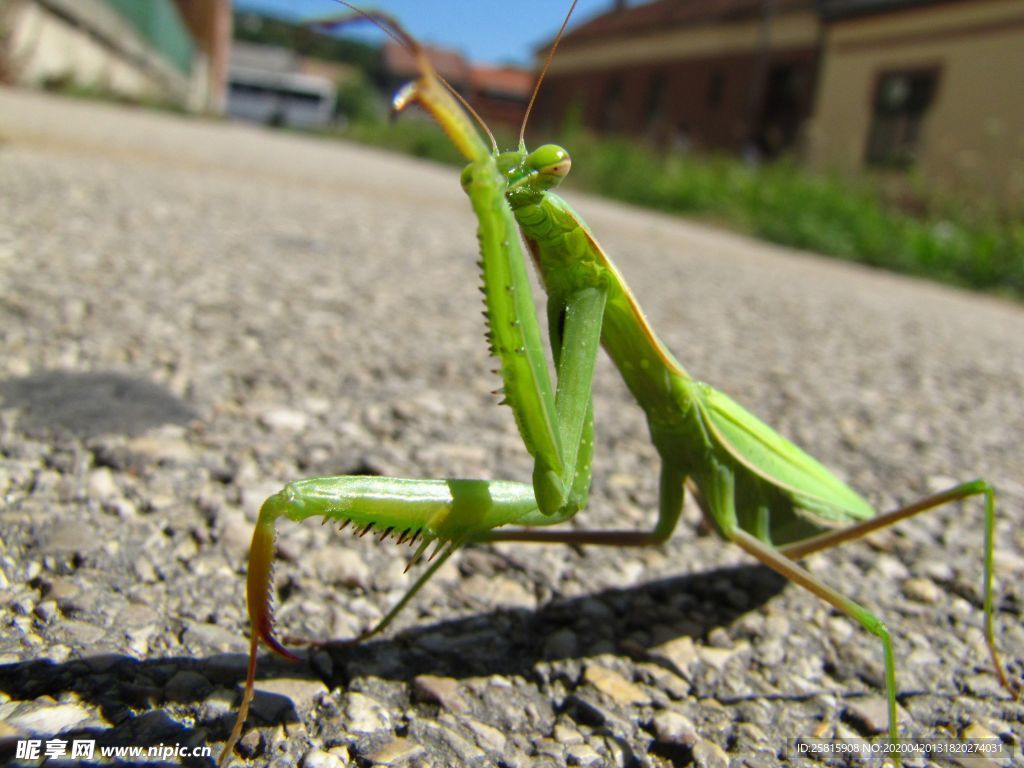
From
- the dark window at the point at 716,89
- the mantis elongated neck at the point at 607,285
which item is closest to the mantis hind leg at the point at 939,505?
the mantis elongated neck at the point at 607,285

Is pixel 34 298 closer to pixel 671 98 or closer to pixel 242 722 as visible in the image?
pixel 242 722

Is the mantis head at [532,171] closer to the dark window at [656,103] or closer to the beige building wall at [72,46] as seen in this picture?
the beige building wall at [72,46]

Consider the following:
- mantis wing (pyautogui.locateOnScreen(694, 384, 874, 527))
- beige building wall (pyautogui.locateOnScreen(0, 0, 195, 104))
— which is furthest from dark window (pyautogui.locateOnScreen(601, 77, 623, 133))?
mantis wing (pyautogui.locateOnScreen(694, 384, 874, 527))

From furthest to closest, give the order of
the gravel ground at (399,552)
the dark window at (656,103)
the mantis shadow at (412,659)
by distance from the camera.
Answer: the dark window at (656,103), the gravel ground at (399,552), the mantis shadow at (412,659)

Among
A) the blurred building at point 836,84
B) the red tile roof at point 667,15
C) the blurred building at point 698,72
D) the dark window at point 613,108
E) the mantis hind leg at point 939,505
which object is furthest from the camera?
the dark window at point 613,108

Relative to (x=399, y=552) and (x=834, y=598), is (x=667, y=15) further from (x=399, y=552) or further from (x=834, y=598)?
(x=834, y=598)

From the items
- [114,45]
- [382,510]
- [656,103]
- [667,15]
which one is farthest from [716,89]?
[382,510]

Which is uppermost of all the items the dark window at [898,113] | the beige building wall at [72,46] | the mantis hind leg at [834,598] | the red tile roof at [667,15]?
the red tile roof at [667,15]
